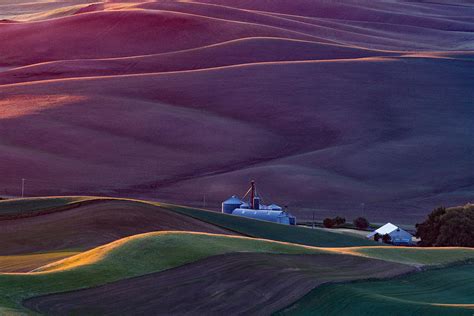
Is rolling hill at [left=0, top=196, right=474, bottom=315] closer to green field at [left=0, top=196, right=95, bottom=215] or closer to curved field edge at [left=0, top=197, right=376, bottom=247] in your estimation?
curved field edge at [left=0, top=197, right=376, bottom=247]

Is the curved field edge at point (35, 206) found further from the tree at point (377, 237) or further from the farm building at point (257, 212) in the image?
the tree at point (377, 237)

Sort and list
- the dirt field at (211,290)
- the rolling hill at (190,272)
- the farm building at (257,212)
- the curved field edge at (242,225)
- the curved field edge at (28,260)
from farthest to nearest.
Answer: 1. the farm building at (257,212)
2. the curved field edge at (242,225)
3. the curved field edge at (28,260)
4. the rolling hill at (190,272)
5. the dirt field at (211,290)

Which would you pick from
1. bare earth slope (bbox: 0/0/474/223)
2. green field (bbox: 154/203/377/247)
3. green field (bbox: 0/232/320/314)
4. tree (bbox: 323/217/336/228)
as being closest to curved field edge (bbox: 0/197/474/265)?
green field (bbox: 154/203/377/247)

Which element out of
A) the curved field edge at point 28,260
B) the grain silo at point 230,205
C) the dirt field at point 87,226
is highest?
the curved field edge at point 28,260

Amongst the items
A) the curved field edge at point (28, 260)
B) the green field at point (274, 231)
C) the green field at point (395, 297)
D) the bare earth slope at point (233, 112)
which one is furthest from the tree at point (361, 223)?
the green field at point (395, 297)

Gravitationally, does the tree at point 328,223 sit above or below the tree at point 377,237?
below

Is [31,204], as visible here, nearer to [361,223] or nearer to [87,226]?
[87,226]
